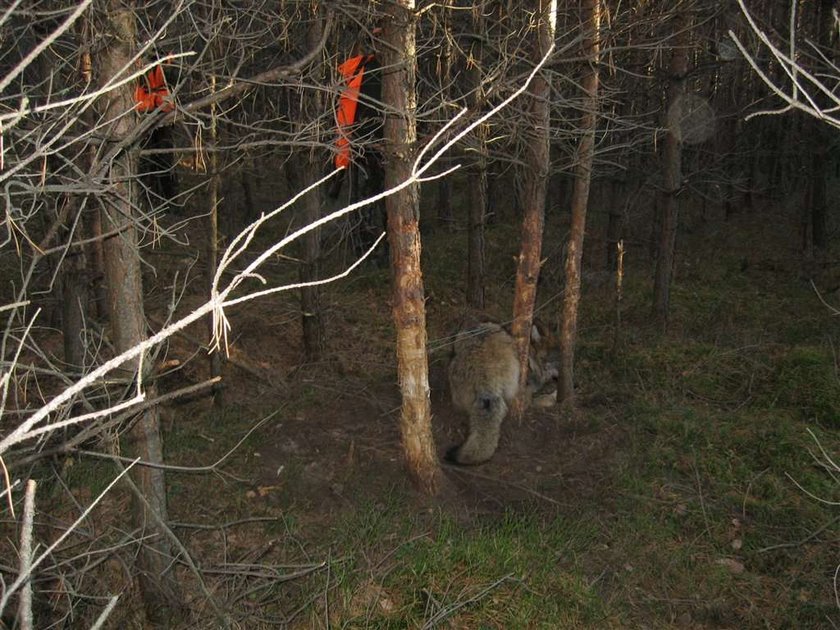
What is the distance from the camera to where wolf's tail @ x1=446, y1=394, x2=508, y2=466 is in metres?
7.61

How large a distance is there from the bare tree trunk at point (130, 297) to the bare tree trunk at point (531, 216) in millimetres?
4022

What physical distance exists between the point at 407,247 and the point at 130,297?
261 cm

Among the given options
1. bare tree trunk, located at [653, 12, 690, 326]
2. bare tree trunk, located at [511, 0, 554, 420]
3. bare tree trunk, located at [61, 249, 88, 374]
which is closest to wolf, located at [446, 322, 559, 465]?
bare tree trunk, located at [511, 0, 554, 420]

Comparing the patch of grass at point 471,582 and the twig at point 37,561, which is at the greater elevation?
the twig at point 37,561

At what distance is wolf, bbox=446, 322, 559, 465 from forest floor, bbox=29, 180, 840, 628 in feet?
0.76

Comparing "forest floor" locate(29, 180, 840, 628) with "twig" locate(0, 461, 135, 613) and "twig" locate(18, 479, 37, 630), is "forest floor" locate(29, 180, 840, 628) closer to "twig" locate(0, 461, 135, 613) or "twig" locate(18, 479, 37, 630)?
"twig" locate(0, 461, 135, 613)

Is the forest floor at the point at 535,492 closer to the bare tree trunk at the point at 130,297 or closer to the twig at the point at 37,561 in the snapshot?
the bare tree trunk at the point at 130,297

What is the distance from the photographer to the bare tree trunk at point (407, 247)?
622 centimetres

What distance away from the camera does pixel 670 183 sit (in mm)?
11977

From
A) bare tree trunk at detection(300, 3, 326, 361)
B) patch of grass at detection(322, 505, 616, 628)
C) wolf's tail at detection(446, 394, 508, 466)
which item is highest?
bare tree trunk at detection(300, 3, 326, 361)

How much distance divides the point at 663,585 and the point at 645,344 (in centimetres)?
594

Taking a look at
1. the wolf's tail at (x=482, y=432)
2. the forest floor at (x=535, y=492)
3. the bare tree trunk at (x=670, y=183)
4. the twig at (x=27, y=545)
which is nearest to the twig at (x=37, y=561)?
the twig at (x=27, y=545)

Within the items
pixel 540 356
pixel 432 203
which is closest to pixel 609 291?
pixel 540 356

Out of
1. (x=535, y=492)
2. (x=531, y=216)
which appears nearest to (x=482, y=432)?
(x=535, y=492)
